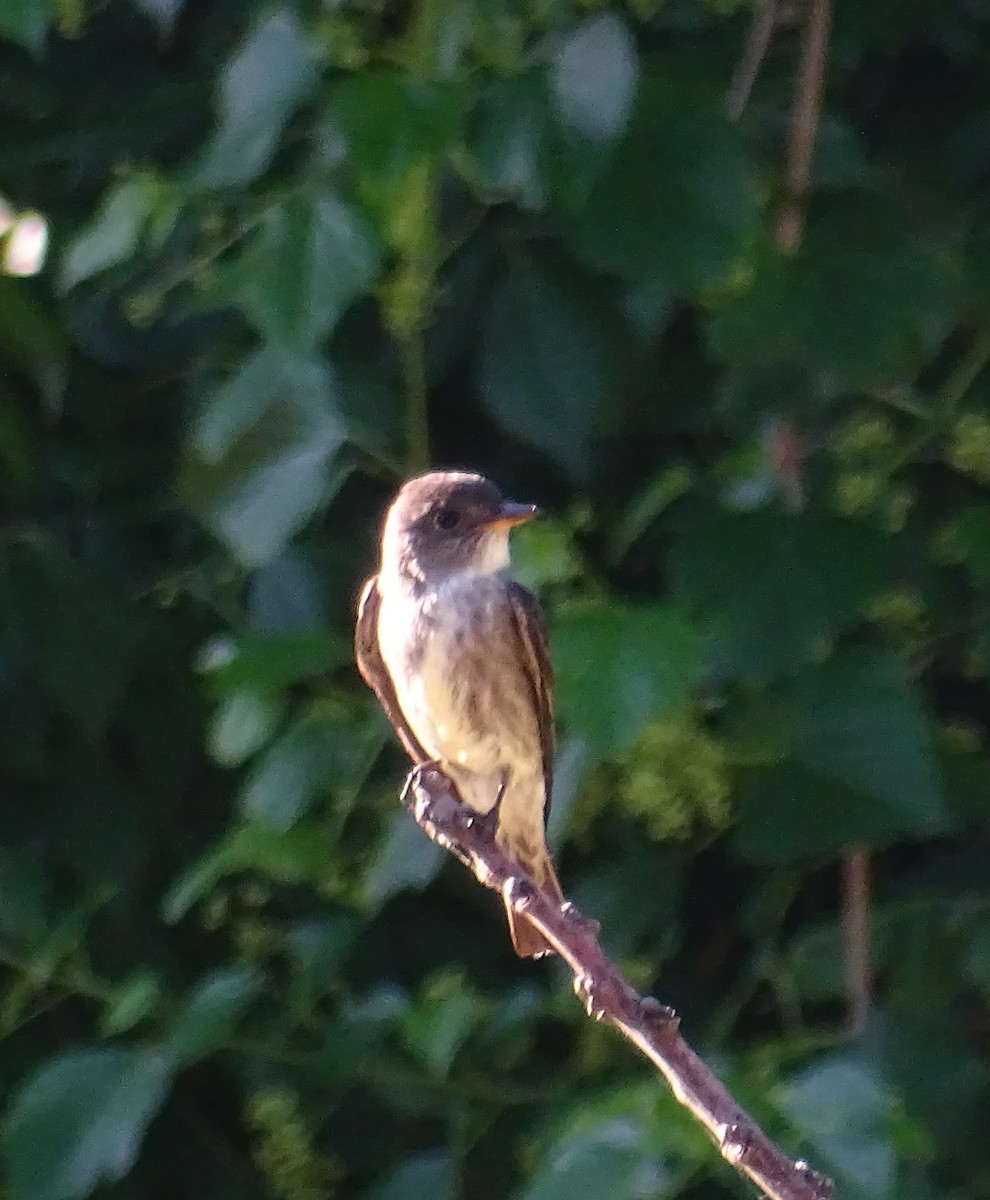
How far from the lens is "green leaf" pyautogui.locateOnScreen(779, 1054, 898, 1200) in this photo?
6.79 feet

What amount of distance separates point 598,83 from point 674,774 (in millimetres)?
798

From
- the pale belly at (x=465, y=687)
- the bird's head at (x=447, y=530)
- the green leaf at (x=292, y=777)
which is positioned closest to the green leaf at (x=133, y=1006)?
the green leaf at (x=292, y=777)

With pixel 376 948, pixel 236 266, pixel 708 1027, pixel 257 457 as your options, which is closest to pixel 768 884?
pixel 708 1027

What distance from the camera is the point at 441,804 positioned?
1.86 metres

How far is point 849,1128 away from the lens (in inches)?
82.3

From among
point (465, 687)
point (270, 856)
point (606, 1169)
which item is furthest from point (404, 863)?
point (606, 1169)

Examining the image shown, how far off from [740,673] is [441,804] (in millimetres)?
659

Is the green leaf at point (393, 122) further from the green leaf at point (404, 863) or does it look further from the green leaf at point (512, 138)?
the green leaf at point (404, 863)

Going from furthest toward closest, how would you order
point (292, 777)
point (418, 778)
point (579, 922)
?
point (292, 777) → point (418, 778) → point (579, 922)

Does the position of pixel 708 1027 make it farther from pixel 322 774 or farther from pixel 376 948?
pixel 322 774

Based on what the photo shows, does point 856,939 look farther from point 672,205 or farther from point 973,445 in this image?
point 672,205

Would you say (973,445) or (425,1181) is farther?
(425,1181)

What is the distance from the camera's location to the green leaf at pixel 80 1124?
2570mm

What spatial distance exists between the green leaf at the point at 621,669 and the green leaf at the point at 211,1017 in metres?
0.66
